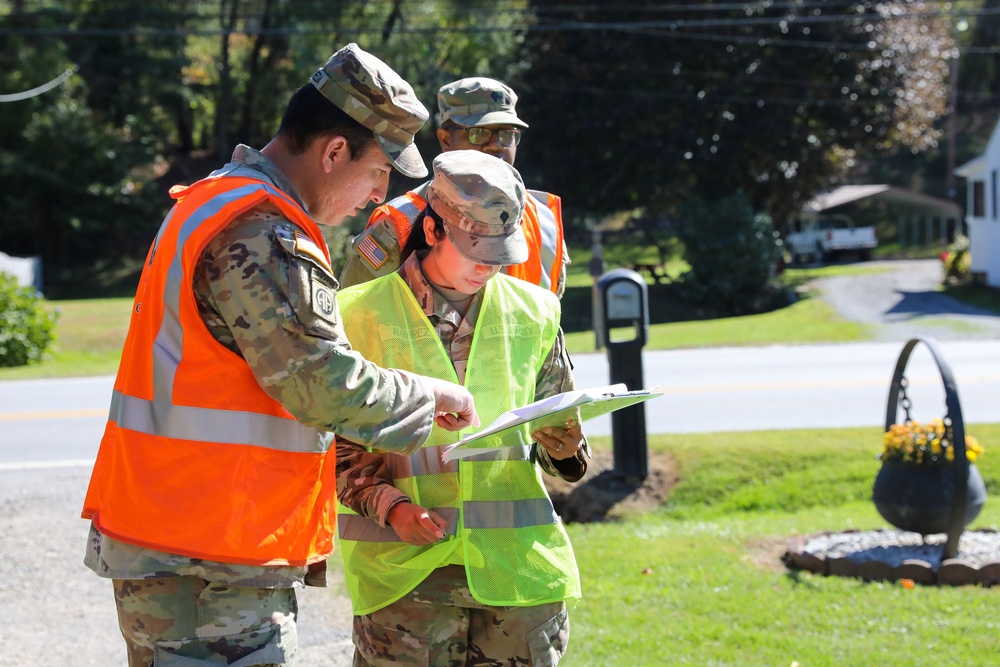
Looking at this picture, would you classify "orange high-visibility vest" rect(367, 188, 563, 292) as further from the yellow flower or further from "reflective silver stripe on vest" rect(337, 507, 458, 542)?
the yellow flower

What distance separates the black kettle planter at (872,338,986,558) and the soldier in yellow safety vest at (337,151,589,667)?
3778mm

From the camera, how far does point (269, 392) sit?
2.38m

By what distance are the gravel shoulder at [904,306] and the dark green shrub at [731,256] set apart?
1.61 metres

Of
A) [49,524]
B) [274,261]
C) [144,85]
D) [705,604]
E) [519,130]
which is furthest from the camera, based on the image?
[144,85]

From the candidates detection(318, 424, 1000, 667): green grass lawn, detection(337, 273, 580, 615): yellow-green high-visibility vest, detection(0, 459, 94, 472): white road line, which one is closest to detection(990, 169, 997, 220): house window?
detection(318, 424, 1000, 667): green grass lawn

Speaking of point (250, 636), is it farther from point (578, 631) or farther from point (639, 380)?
point (639, 380)

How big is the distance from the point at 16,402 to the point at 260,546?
475 inches

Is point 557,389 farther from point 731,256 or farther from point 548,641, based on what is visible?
point 731,256

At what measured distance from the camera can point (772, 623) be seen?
525cm

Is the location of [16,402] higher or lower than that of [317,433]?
lower

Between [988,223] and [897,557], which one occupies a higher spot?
[988,223]

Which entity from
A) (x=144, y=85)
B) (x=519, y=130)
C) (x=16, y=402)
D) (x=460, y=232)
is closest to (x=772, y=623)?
(x=519, y=130)

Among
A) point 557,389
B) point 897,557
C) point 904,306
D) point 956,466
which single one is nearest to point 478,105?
point 557,389

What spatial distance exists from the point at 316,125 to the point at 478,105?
2.07 metres
